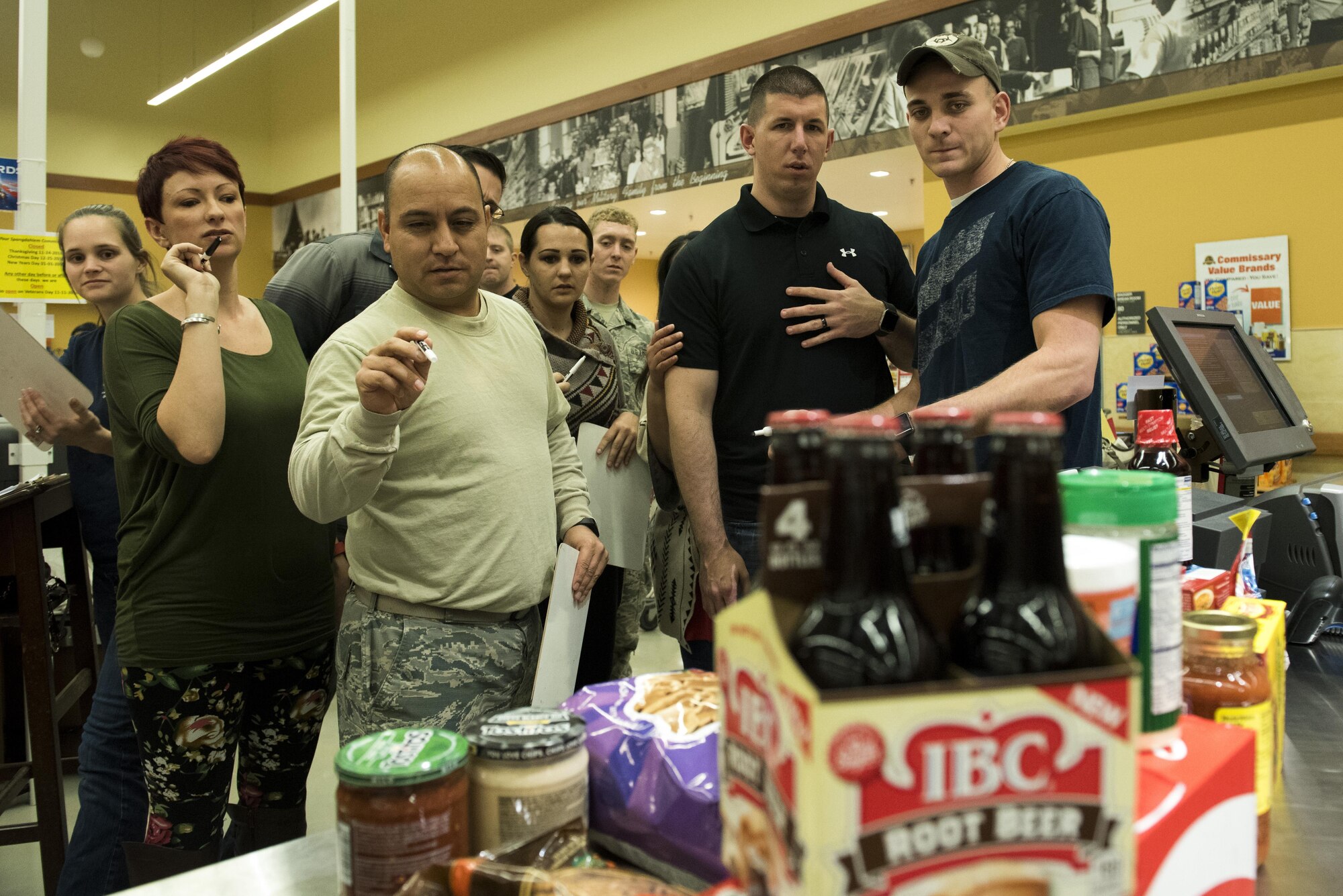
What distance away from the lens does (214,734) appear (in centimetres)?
171

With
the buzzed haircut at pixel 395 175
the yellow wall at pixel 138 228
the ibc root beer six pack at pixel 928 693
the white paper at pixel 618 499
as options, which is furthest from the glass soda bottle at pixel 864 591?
the yellow wall at pixel 138 228

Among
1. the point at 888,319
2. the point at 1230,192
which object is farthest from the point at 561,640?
the point at 1230,192

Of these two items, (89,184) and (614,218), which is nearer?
(614,218)

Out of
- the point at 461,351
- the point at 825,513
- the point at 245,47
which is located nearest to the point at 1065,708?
the point at 825,513

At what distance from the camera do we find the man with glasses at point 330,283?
2.25m

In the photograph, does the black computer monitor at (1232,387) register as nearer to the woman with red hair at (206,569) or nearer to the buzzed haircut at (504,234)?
the woman with red hair at (206,569)

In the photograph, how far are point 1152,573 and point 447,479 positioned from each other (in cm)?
109

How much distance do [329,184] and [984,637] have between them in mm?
11247

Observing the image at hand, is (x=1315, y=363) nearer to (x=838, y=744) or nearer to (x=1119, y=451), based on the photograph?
(x=1119, y=451)

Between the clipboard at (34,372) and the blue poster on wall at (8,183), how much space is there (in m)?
2.30

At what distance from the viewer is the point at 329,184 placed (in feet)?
34.7

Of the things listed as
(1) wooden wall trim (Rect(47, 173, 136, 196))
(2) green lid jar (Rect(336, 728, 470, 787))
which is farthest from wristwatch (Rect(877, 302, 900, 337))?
(1) wooden wall trim (Rect(47, 173, 136, 196))

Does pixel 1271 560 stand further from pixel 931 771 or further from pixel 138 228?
pixel 138 228

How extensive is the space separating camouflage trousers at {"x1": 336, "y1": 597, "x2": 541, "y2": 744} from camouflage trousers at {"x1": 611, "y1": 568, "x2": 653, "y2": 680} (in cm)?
109
